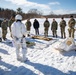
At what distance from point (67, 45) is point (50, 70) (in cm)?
315

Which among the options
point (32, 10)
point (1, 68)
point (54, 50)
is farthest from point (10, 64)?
point (32, 10)

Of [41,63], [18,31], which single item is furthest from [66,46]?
[18,31]

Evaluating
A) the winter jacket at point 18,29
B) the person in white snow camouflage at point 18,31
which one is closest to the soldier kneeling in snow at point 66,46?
the person in white snow camouflage at point 18,31

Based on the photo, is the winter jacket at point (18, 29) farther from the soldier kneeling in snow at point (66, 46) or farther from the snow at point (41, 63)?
the soldier kneeling in snow at point (66, 46)

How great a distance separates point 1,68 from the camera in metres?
7.64

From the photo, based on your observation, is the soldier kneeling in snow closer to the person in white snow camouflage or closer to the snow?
the snow

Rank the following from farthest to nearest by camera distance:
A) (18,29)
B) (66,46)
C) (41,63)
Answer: (66,46), (41,63), (18,29)

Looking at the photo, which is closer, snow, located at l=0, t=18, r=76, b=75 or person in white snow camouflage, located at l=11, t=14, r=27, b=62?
snow, located at l=0, t=18, r=76, b=75

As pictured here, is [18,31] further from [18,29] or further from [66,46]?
[66,46]

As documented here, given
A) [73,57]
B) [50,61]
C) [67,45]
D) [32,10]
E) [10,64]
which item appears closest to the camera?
[10,64]

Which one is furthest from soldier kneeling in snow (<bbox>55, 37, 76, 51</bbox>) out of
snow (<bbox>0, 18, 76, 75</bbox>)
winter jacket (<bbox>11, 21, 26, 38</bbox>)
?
winter jacket (<bbox>11, 21, 26, 38</bbox>)

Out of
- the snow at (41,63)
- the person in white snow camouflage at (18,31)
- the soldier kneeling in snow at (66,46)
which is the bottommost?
the snow at (41,63)

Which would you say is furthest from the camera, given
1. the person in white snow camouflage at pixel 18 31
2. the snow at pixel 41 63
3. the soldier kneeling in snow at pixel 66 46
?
the soldier kneeling in snow at pixel 66 46

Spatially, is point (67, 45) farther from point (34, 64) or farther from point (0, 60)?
point (0, 60)
